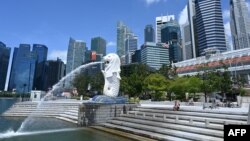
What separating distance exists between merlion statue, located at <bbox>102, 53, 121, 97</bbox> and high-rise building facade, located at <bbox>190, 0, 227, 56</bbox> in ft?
452

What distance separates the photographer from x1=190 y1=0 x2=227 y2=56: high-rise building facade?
6294 inches

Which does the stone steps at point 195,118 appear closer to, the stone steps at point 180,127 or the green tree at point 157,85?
the stone steps at point 180,127


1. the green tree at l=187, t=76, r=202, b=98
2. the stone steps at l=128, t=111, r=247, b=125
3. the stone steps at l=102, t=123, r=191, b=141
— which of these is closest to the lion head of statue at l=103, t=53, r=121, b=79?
the stone steps at l=128, t=111, r=247, b=125

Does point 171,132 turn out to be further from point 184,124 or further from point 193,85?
point 193,85

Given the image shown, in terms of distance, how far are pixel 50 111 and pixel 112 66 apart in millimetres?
17229

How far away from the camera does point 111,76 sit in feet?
100

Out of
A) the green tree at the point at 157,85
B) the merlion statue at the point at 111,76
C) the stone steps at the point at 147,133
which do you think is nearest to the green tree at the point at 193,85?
the green tree at the point at 157,85

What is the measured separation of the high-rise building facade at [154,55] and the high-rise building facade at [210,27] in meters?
25.3

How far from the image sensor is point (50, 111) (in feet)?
136

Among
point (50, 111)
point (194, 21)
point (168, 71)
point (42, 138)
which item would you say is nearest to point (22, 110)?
point (50, 111)

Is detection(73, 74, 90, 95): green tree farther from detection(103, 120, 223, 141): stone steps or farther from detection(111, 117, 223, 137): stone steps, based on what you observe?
detection(103, 120, 223, 141): stone steps

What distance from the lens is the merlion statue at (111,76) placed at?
1199 inches

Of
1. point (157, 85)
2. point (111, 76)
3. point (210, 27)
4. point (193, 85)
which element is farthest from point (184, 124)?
point (210, 27)

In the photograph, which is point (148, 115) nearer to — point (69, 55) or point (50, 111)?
point (50, 111)
